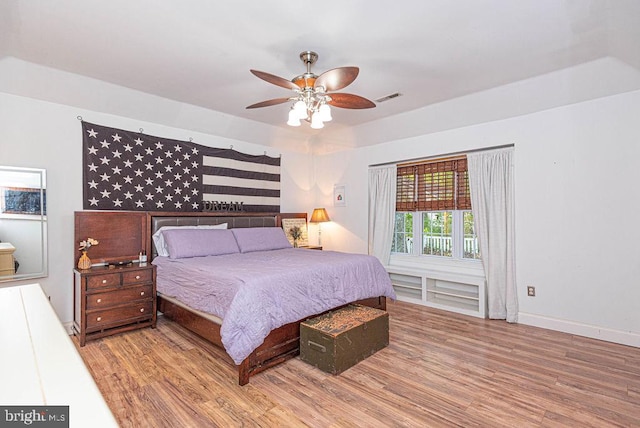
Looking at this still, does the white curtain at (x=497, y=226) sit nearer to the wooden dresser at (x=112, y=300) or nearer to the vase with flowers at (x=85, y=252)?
the wooden dresser at (x=112, y=300)

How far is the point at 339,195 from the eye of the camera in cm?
563

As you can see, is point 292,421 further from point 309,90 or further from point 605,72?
point 605,72

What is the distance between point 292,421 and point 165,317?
2.43m

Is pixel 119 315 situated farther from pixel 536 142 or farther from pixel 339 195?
pixel 536 142

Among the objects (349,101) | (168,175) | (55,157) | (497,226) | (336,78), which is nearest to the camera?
(336,78)

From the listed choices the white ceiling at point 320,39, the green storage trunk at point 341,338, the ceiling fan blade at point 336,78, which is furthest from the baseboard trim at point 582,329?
the ceiling fan blade at point 336,78

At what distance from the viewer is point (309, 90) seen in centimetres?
260

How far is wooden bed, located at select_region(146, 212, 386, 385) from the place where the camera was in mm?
2512

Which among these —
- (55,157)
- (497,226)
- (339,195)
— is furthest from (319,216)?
(55,157)

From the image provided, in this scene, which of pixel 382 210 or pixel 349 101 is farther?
pixel 382 210

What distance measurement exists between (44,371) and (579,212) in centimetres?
425

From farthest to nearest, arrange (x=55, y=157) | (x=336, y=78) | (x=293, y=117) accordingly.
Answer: (x=55, y=157)
(x=293, y=117)
(x=336, y=78)

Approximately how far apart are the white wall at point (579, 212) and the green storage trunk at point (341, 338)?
6.45 ft

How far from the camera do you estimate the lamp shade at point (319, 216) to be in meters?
5.61
